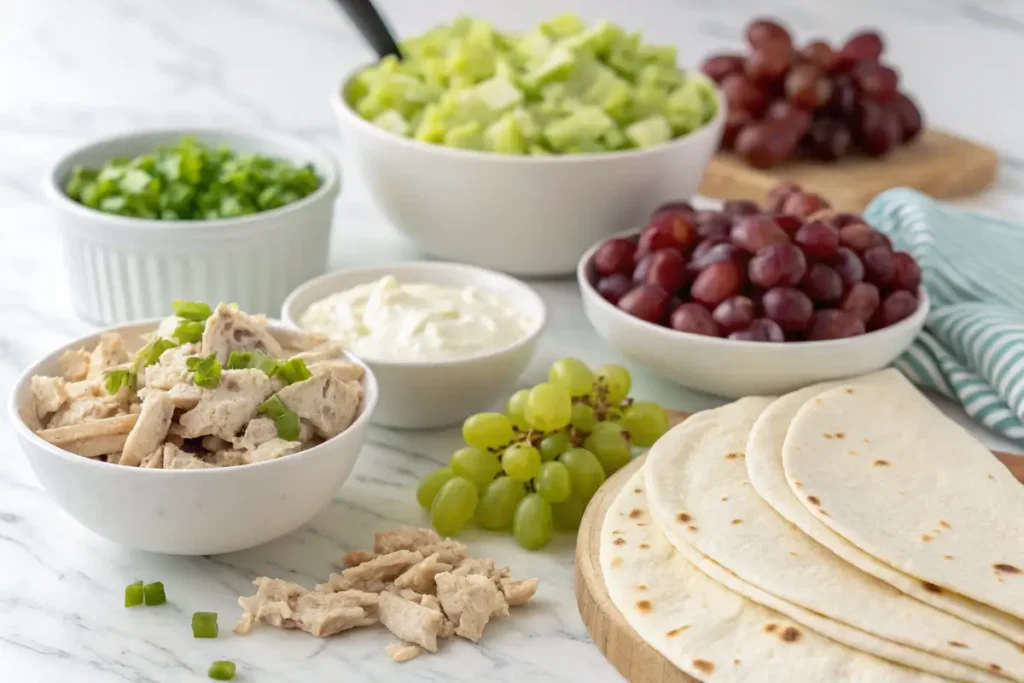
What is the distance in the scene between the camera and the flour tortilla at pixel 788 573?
1.76 m

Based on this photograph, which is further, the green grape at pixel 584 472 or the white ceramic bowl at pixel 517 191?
the white ceramic bowl at pixel 517 191

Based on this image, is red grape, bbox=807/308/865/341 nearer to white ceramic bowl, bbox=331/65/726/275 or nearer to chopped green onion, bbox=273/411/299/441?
white ceramic bowl, bbox=331/65/726/275

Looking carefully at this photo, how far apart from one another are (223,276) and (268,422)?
91cm

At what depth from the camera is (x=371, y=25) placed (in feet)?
11.2

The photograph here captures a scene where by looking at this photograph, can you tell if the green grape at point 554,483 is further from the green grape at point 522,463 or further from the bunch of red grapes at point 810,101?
the bunch of red grapes at point 810,101

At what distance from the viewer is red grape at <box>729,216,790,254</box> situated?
261cm

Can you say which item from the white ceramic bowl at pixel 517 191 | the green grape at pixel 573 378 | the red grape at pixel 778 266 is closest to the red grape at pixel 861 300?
the red grape at pixel 778 266

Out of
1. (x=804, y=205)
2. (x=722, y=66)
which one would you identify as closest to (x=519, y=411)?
(x=804, y=205)

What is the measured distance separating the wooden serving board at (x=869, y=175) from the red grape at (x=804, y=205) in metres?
0.68

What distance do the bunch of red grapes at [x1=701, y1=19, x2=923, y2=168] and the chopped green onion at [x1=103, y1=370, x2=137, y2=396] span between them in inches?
85.6

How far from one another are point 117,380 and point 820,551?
111 centimetres

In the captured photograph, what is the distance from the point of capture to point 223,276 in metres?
2.88

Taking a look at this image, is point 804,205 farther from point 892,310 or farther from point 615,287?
point 615,287

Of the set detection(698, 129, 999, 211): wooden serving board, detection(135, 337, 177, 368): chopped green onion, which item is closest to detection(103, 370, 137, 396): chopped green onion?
detection(135, 337, 177, 368): chopped green onion
